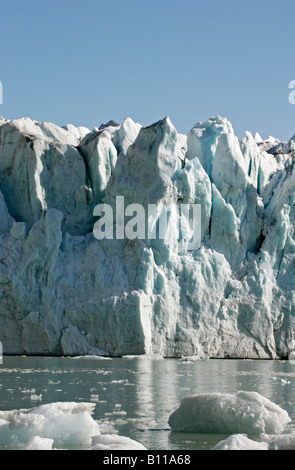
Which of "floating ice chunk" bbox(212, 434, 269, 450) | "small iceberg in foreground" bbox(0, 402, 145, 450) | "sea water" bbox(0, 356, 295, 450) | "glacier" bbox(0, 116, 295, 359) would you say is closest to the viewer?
"floating ice chunk" bbox(212, 434, 269, 450)

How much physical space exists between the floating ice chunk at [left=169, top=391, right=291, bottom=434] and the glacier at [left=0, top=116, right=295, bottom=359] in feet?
47.0

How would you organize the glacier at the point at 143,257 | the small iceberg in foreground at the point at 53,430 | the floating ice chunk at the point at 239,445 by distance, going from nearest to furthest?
the floating ice chunk at the point at 239,445
the small iceberg in foreground at the point at 53,430
the glacier at the point at 143,257

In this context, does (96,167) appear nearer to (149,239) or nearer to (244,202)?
(149,239)

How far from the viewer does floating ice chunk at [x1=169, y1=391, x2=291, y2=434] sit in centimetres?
822

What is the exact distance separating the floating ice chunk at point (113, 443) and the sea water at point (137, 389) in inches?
19.0

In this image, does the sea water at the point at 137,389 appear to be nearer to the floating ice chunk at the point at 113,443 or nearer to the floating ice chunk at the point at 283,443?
the floating ice chunk at the point at 113,443

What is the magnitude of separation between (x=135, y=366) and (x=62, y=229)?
8499mm

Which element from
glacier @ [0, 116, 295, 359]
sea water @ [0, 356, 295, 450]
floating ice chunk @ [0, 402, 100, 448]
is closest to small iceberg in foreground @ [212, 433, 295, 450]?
sea water @ [0, 356, 295, 450]

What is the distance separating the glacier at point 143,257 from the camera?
23375mm

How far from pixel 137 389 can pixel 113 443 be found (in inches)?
230

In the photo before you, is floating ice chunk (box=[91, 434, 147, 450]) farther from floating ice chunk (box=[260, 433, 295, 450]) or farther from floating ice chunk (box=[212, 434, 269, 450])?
floating ice chunk (box=[260, 433, 295, 450])

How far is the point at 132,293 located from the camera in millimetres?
22984

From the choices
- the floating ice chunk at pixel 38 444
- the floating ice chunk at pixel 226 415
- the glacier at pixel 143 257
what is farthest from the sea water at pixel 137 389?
the glacier at pixel 143 257
